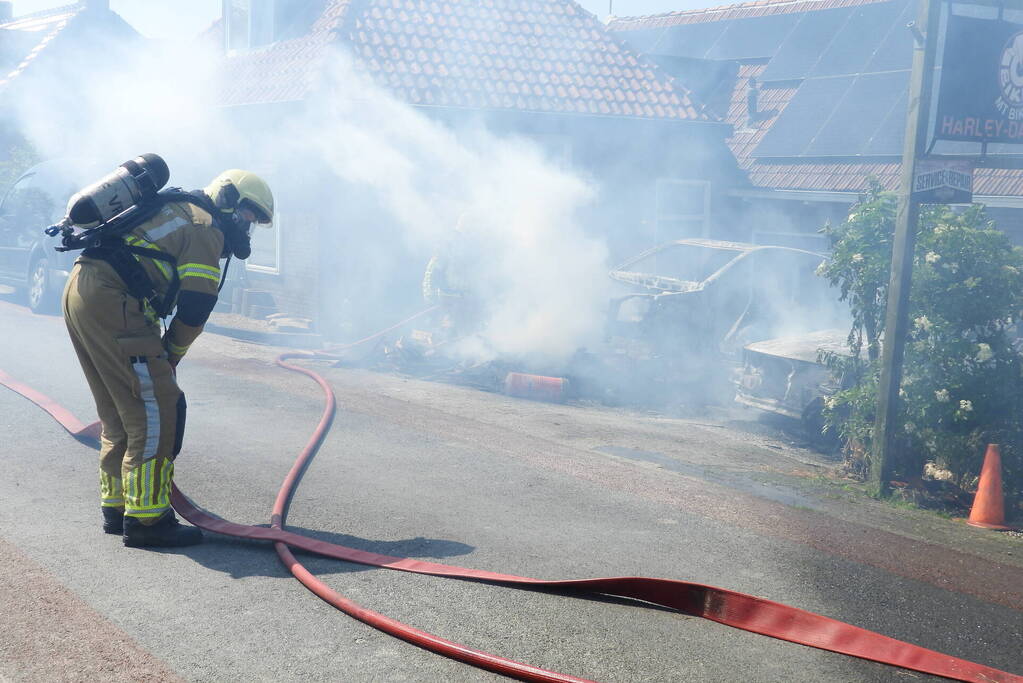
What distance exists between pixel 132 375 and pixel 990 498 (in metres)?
5.85

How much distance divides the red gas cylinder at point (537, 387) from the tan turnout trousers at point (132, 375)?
6.21 m

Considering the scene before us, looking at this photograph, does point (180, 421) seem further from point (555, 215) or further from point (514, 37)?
point (514, 37)

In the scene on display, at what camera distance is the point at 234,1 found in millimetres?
19172

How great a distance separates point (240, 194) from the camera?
17.7ft

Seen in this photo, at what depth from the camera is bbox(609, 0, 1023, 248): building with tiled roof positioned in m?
16.5

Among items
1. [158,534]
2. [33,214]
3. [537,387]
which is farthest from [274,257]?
[158,534]

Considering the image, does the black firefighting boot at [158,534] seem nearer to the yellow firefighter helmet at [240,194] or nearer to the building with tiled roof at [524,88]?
the yellow firefighter helmet at [240,194]

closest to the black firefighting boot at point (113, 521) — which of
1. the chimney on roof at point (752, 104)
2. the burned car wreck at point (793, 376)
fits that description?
the burned car wreck at point (793, 376)

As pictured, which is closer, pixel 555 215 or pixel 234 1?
pixel 555 215

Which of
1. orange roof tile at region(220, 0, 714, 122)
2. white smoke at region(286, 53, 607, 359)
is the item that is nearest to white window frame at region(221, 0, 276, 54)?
orange roof tile at region(220, 0, 714, 122)

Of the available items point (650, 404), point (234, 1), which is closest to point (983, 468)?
point (650, 404)

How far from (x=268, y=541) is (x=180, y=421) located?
0.79 m

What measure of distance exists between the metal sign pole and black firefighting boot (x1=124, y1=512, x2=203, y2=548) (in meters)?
5.29

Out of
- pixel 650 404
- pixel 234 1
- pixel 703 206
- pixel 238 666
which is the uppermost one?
pixel 234 1
